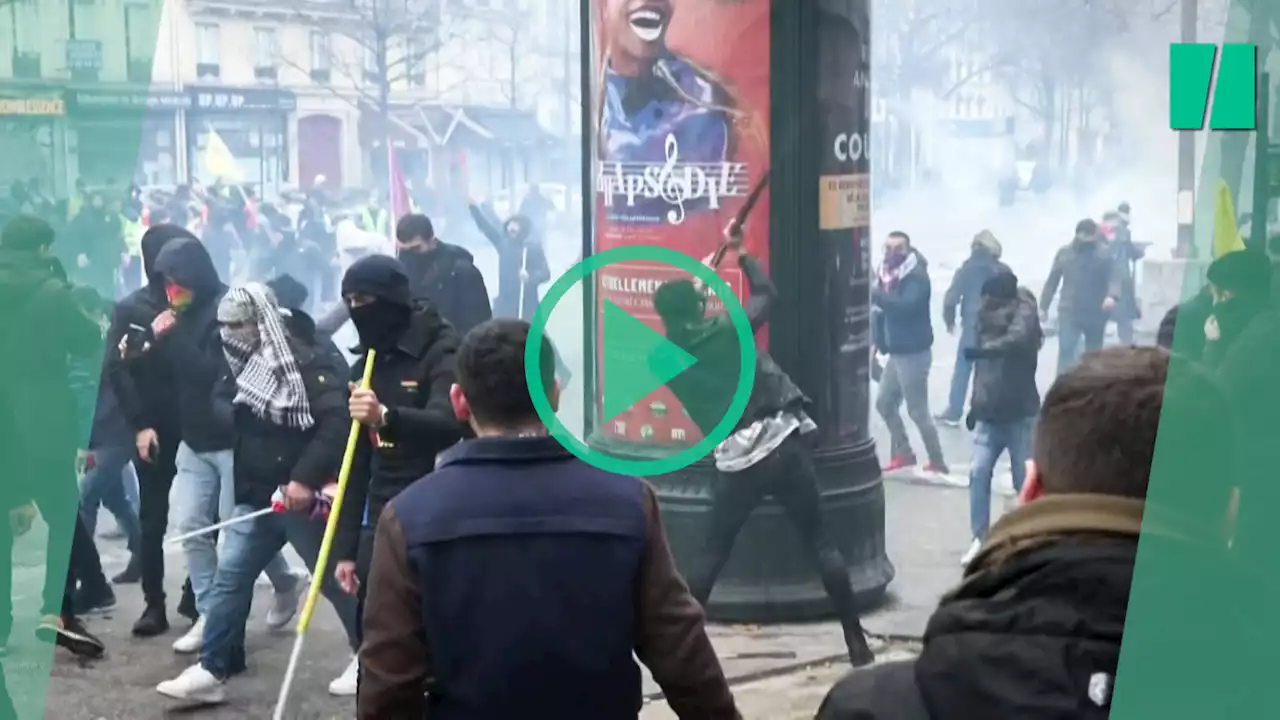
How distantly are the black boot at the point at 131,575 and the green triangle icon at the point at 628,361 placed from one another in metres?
2.22

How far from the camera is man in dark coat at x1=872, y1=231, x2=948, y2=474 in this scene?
8.44 meters

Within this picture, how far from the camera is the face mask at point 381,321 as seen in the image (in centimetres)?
425

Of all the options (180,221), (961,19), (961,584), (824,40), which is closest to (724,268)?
(824,40)

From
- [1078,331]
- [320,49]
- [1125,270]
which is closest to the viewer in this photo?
[1078,331]

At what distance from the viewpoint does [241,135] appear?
10.2 m

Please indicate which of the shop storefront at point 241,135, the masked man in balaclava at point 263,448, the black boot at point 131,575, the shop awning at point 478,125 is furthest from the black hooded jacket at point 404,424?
the shop awning at point 478,125

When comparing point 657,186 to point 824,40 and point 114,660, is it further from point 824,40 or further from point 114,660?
point 114,660

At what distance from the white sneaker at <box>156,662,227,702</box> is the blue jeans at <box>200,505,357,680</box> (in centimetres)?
3

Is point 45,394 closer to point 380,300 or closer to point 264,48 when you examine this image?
point 380,300

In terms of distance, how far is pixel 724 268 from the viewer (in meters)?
5.39

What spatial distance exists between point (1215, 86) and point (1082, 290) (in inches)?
144

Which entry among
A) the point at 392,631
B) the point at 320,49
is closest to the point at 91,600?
the point at 392,631

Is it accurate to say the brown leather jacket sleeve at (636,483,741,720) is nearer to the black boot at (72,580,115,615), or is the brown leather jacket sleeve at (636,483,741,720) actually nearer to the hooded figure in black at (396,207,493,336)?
the hooded figure in black at (396,207,493,336)

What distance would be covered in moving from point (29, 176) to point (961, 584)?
25.1 ft
